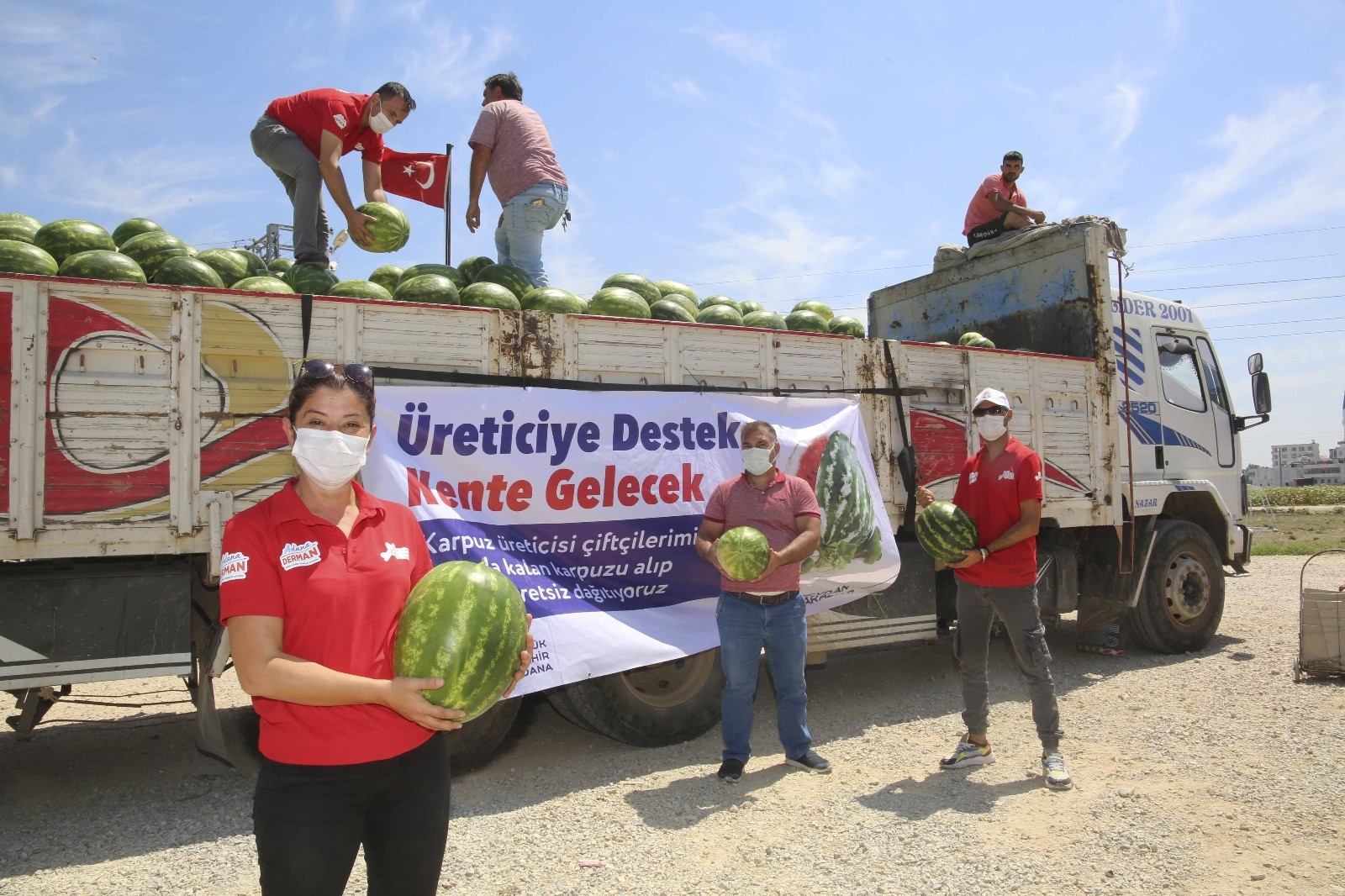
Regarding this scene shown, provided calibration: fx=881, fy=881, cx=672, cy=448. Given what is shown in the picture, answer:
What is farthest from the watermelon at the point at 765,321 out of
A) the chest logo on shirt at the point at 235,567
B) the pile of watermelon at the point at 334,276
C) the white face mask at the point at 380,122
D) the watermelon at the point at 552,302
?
the chest logo on shirt at the point at 235,567

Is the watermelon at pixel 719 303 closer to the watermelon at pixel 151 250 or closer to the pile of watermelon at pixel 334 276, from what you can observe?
the pile of watermelon at pixel 334 276

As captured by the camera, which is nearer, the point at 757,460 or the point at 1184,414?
the point at 757,460

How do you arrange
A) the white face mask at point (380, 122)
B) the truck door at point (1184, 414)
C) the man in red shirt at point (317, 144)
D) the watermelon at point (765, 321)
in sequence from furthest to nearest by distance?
the truck door at point (1184, 414)
the watermelon at point (765, 321)
the white face mask at point (380, 122)
the man in red shirt at point (317, 144)

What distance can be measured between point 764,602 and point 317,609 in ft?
11.7

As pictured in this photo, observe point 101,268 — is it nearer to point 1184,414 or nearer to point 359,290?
point 359,290

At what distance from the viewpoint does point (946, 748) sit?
5977mm

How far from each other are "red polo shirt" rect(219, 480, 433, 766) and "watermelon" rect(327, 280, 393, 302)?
3391mm

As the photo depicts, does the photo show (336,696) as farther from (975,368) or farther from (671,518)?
(975,368)

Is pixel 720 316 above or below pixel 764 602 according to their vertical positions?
above

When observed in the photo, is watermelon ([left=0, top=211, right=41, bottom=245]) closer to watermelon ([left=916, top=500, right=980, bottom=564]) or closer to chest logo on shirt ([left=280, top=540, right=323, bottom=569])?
chest logo on shirt ([left=280, top=540, right=323, bottom=569])

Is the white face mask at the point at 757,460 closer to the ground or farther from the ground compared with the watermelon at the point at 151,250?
closer to the ground

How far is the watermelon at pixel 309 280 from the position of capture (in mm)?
5734

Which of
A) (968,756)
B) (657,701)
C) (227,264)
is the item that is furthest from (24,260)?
(968,756)

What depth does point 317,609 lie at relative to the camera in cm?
221
